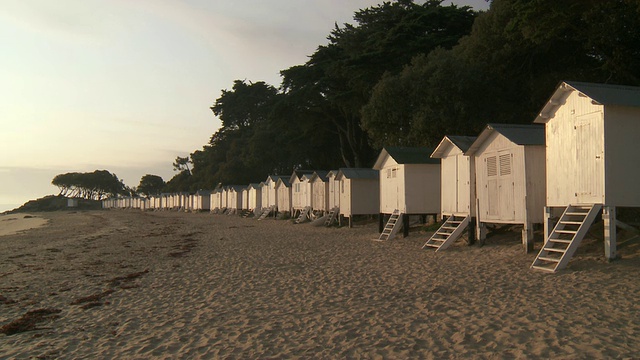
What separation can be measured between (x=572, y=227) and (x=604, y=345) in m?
8.76

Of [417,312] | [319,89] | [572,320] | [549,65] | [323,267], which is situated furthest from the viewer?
[319,89]

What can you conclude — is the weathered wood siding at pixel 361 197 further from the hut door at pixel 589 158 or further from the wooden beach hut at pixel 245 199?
the wooden beach hut at pixel 245 199

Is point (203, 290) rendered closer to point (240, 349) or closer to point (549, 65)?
point (240, 349)

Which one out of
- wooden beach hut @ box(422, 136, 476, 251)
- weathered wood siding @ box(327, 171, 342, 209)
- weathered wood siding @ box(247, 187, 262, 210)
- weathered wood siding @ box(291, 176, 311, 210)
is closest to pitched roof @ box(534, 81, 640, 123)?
wooden beach hut @ box(422, 136, 476, 251)

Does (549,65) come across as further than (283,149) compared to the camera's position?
No

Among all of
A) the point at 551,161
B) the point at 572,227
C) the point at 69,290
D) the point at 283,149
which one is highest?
the point at 283,149

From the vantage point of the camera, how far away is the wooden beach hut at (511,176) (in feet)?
47.6

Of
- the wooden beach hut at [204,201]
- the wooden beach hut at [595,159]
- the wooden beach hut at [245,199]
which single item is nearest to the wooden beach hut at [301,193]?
the wooden beach hut at [245,199]

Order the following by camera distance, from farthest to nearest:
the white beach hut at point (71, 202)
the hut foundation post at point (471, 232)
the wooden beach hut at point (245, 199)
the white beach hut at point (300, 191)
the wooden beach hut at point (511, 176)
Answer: the white beach hut at point (71, 202) < the wooden beach hut at point (245, 199) < the white beach hut at point (300, 191) < the hut foundation post at point (471, 232) < the wooden beach hut at point (511, 176)

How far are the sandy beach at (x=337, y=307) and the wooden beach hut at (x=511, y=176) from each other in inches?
40.9

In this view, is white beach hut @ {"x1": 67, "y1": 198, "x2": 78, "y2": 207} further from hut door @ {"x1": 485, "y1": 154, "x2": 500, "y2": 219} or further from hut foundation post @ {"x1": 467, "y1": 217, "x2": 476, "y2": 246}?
hut door @ {"x1": 485, "y1": 154, "x2": 500, "y2": 219}

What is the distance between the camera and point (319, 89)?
1624 inches

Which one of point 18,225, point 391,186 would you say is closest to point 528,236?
point 391,186

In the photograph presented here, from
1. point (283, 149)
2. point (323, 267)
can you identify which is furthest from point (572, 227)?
point (283, 149)
